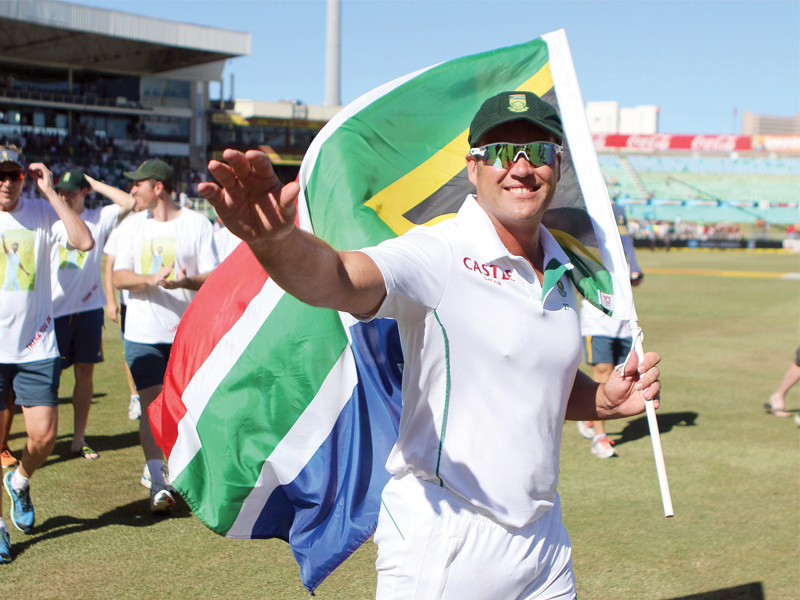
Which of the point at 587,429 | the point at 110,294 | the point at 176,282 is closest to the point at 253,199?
the point at 176,282

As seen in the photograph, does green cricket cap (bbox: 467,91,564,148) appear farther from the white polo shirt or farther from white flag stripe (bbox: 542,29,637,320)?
white flag stripe (bbox: 542,29,637,320)

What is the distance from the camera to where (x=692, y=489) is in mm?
5734

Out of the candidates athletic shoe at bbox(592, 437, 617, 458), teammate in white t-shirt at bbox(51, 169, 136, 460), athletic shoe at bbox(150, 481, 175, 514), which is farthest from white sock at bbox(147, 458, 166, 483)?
athletic shoe at bbox(592, 437, 617, 458)

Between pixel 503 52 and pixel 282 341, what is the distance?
1.77m

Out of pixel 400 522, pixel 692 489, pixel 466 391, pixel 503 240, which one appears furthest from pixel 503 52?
pixel 692 489

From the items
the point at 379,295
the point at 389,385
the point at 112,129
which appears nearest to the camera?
the point at 379,295

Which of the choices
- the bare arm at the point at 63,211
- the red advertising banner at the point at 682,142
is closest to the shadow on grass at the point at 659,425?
the bare arm at the point at 63,211

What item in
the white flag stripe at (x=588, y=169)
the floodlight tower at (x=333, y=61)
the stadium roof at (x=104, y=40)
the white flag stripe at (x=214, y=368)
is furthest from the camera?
the floodlight tower at (x=333, y=61)

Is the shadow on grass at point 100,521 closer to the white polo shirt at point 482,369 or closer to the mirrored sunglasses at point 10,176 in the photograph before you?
the mirrored sunglasses at point 10,176

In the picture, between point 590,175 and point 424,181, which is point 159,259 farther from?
point 590,175

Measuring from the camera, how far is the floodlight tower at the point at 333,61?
65438 millimetres

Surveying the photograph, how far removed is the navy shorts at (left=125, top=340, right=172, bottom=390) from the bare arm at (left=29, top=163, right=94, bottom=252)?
0.85 metres

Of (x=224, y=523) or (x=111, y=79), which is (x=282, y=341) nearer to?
(x=224, y=523)

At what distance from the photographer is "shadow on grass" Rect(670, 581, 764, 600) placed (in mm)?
4074
